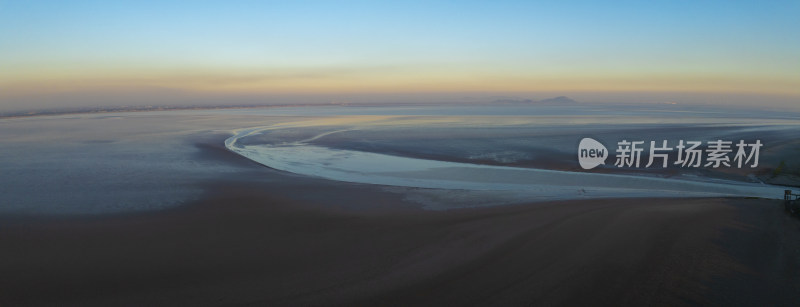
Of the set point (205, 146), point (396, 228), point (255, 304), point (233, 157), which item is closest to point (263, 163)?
point (233, 157)
